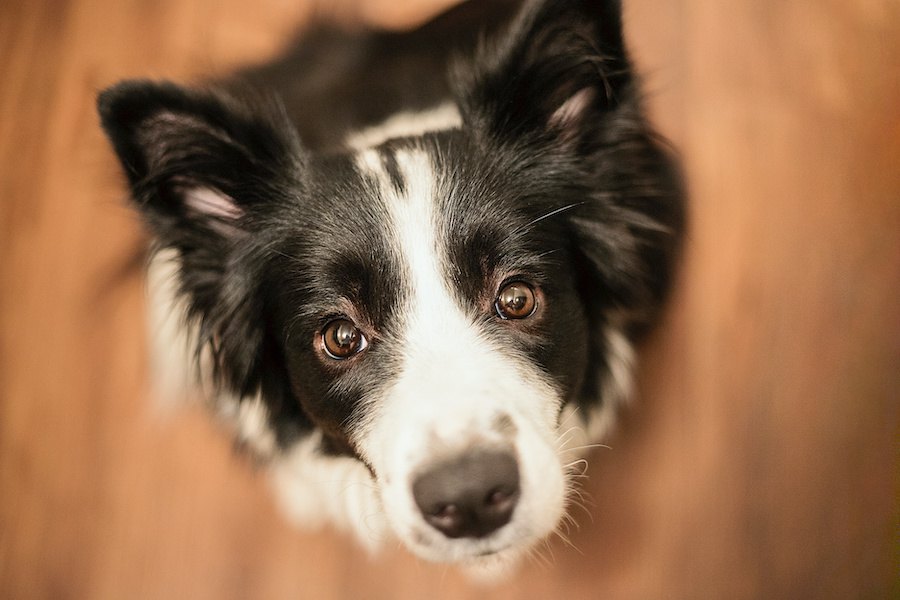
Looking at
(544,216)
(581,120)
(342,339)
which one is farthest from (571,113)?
(342,339)

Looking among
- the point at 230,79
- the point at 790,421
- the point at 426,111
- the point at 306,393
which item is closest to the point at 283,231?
the point at 306,393

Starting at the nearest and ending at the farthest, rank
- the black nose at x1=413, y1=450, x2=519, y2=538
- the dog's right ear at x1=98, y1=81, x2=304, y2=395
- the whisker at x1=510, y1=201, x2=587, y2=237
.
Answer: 1. the black nose at x1=413, y1=450, x2=519, y2=538
2. the dog's right ear at x1=98, y1=81, x2=304, y2=395
3. the whisker at x1=510, y1=201, x2=587, y2=237

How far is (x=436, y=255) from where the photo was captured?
1.62m

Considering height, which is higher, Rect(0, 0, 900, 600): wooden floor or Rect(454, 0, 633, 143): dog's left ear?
Rect(454, 0, 633, 143): dog's left ear

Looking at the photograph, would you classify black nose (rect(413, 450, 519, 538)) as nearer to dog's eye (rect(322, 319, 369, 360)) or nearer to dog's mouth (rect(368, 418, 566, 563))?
dog's mouth (rect(368, 418, 566, 563))

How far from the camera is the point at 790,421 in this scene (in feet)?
8.09

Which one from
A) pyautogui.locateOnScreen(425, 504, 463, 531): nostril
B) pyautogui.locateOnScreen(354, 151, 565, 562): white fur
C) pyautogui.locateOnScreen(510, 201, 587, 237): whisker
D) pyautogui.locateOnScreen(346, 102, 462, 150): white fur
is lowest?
pyautogui.locateOnScreen(425, 504, 463, 531): nostril

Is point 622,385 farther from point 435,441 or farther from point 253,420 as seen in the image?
point 253,420

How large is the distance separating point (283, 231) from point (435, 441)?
673 millimetres

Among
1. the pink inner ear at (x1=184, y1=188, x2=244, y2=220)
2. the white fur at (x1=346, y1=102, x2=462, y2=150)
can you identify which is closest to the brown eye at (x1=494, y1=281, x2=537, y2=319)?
the white fur at (x1=346, y1=102, x2=462, y2=150)

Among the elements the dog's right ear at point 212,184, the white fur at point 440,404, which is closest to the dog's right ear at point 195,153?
the dog's right ear at point 212,184

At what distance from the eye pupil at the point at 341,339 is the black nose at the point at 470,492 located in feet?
1.28

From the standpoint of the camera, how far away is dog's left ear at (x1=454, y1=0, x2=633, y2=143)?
5.12ft

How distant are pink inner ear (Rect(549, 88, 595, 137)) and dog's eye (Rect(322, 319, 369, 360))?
729 mm
